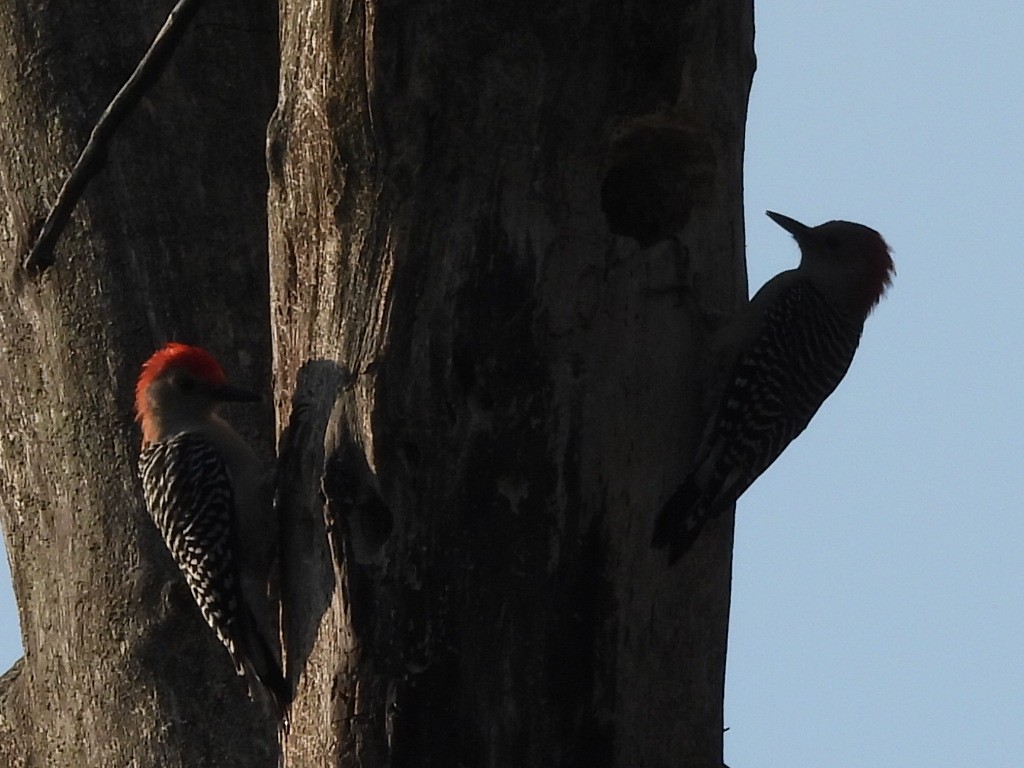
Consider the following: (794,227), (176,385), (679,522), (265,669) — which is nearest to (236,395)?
(176,385)

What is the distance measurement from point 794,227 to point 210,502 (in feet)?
9.07

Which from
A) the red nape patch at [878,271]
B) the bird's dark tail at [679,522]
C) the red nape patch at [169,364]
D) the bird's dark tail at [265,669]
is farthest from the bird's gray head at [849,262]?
the bird's dark tail at [265,669]

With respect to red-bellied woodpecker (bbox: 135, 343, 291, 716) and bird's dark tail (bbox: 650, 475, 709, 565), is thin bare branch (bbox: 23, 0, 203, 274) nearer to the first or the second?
red-bellied woodpecker (bbox: 135, 343, 291, 716)

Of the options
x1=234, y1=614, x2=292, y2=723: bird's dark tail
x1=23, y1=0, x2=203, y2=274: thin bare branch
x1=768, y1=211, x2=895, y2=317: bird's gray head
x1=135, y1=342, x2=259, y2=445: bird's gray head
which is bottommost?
x1=234, y1=614, x2=292, y2=723: bird's dark tail

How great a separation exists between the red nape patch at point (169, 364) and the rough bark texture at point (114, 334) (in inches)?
1.7

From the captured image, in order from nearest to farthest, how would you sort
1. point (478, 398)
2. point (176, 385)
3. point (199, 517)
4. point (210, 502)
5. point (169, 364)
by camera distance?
point (478, 398) → point (169, 364) → point (176, 385) → point (199, 517) → point (210, 502)

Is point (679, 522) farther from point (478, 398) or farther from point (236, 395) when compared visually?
point (236, 395)

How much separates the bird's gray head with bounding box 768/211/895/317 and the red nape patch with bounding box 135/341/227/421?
8.69 feet

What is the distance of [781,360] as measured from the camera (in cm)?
524

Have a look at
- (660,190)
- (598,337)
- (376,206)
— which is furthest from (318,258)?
(660,190)

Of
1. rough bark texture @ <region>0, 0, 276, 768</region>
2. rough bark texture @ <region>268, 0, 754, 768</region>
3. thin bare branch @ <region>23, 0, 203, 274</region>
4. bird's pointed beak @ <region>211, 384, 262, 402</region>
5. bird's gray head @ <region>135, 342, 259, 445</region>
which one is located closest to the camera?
rough bark texture @ <region>268, 0, 754, 768</region>

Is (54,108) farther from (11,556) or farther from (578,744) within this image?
(578,744)

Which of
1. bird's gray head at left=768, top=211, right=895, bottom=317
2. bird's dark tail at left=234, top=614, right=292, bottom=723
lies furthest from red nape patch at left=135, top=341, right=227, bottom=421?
bird's gray head at left=768, top=211, right=895, bottom=317

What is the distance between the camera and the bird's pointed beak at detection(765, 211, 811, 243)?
6277mm
